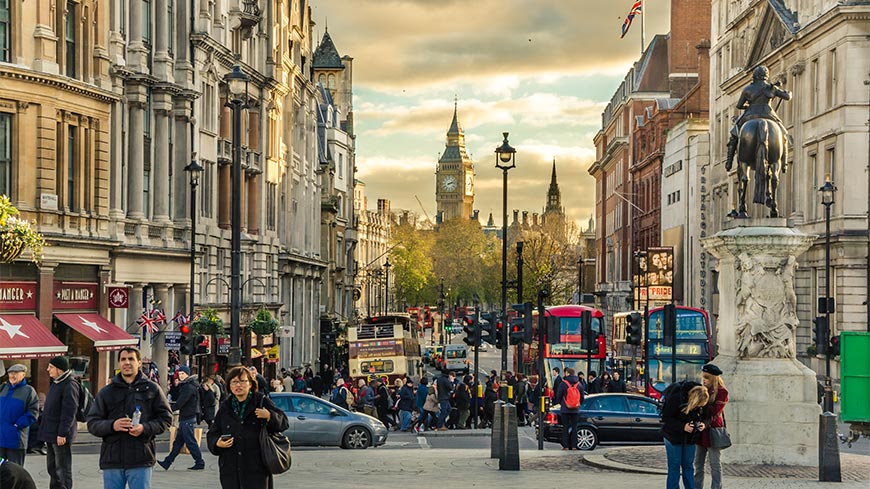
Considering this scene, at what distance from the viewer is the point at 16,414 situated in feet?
59.2

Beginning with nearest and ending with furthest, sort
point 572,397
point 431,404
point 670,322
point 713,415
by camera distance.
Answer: point 713,415 < point 572,397 < point 670,322 < point 431,404

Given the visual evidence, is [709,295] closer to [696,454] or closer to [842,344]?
[842,344]

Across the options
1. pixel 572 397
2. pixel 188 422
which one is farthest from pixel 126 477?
pixel 572 397

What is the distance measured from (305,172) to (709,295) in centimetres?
2335

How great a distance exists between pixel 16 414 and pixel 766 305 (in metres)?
11.9

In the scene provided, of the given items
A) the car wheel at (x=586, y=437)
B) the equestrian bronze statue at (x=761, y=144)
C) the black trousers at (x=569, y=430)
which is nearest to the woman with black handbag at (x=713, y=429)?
the equestrian bronze statue at (x=761, y=144)

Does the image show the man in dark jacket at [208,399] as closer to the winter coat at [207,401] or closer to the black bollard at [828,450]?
the winter coat at [207,401]

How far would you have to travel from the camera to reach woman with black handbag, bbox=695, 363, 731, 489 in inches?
713

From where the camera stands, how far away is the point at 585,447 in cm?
3297

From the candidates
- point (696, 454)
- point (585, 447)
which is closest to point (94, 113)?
point (585, 447)

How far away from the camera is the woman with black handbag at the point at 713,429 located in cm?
1811

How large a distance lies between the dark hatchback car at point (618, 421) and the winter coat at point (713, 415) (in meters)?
14.8

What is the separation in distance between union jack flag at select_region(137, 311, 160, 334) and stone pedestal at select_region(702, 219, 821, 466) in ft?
73.4

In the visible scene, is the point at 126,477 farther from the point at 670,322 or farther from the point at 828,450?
the point at 670,322
